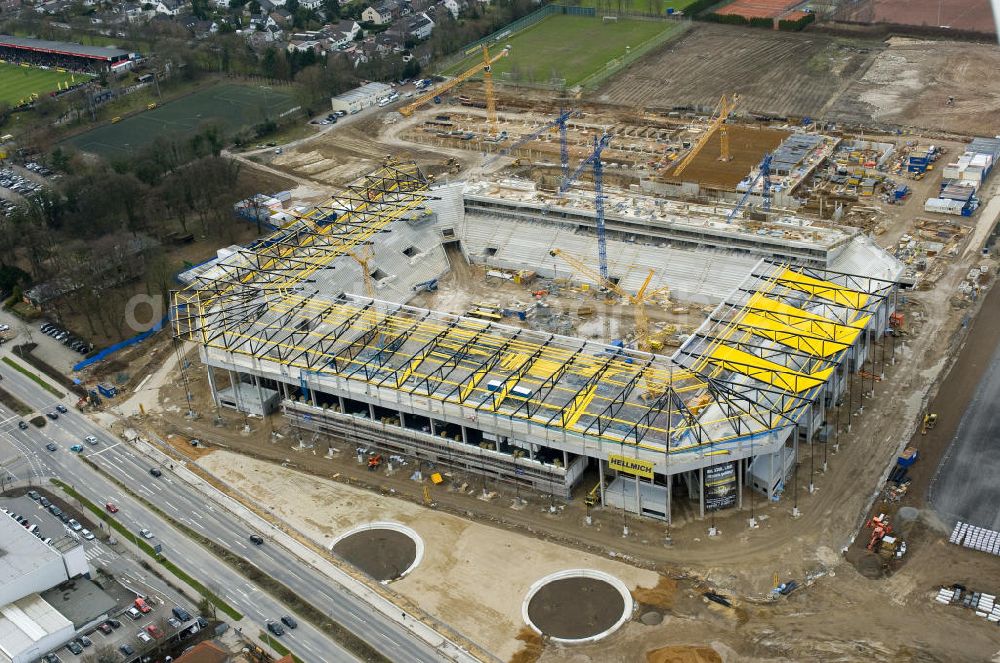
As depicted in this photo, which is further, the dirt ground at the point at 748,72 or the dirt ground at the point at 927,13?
the dirt ground at the point at 927,13

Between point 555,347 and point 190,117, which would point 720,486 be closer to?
point 555,347

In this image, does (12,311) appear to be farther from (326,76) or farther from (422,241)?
(326,76)

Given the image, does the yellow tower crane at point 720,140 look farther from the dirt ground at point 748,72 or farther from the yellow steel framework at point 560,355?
the yellow steel framework at point 560,355

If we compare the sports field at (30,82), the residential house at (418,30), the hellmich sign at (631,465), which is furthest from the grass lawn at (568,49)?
the hellmich sign at (631,465)

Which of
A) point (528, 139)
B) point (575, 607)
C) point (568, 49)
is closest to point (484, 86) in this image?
point (568, 49)

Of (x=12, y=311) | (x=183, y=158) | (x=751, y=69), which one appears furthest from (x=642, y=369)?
(x=751, y=69)

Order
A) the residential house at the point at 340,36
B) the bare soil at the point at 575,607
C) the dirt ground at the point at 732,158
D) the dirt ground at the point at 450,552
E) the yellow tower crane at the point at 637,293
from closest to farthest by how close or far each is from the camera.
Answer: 1. the bare soil at the point at 575,607
2. the dirt ground at the point at 450,552
3. the yellow tower crane at the point at 637,293
4. the dirt ground at the point at 732,158
5. the residential house at the point at 340,36
